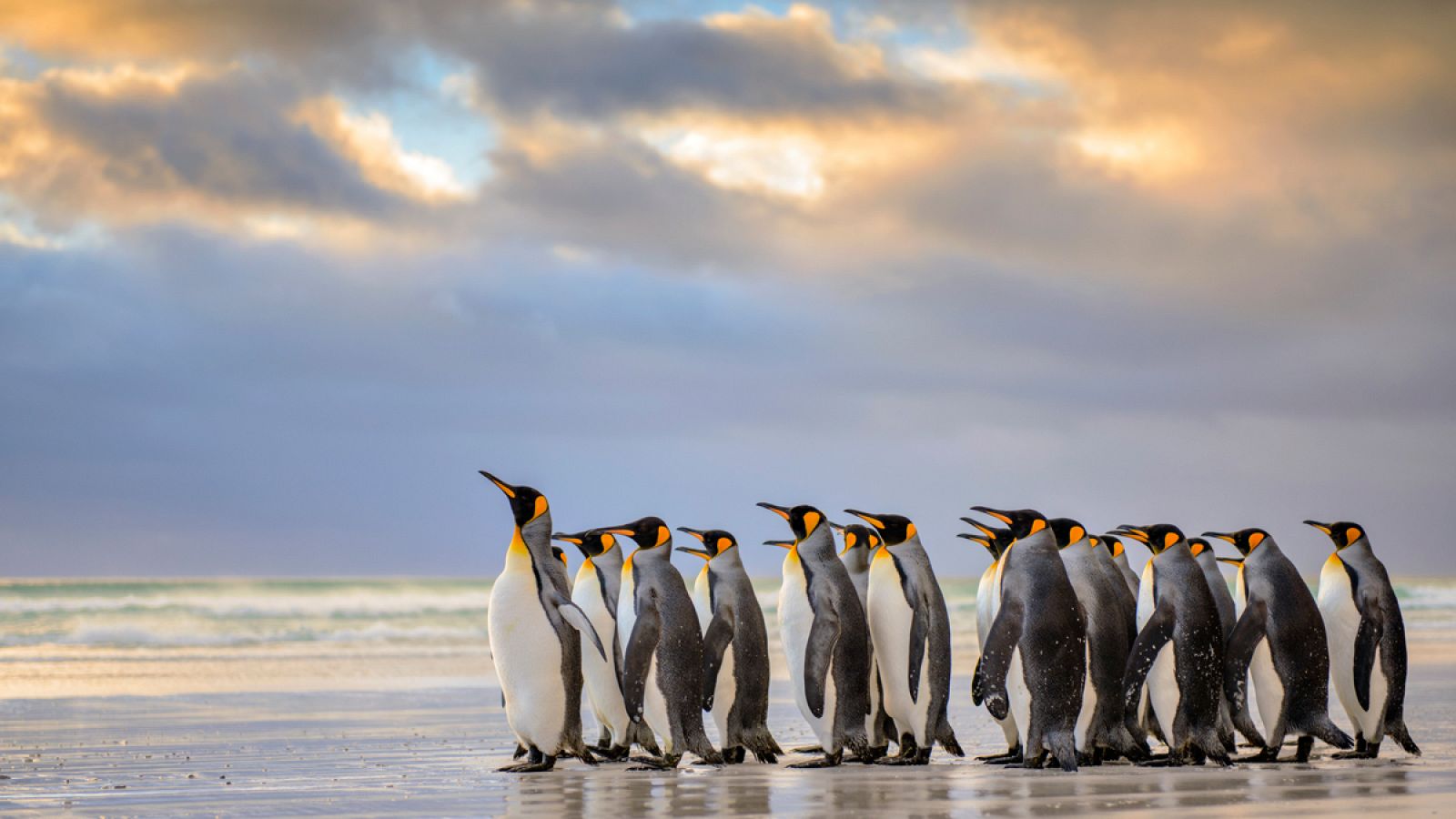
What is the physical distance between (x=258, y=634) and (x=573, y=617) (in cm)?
1831

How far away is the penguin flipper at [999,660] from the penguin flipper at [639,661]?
1.81 meters

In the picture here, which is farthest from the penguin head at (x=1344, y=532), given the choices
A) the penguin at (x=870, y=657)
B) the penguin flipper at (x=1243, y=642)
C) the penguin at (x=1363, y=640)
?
the penguin at (x=870, y=657)

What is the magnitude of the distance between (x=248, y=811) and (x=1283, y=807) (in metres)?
4.40

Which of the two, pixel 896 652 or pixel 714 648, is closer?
pixel 714 648

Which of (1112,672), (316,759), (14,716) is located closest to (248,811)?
(316,759)

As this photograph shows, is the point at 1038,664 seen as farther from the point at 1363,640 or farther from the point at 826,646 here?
the point at 1363,640

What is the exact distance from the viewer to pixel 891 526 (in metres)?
8.98

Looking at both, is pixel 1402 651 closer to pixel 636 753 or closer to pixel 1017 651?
pixel 1017 651

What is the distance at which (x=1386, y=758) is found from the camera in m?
8.50

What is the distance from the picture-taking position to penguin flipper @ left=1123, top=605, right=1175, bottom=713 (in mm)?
8195

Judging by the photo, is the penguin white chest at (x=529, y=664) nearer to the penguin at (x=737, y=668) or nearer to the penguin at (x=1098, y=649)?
the penguin at (x=737, y=668)

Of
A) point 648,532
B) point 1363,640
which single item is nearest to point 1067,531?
point 1363,640

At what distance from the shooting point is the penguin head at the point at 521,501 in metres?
8.33

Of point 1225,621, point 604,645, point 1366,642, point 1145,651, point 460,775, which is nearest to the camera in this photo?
point 460,775
